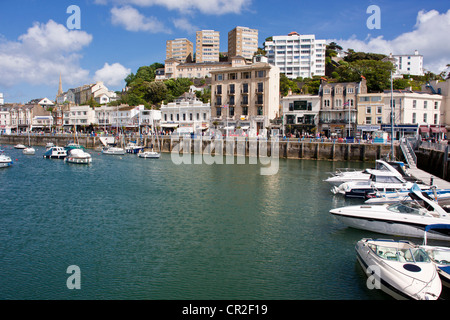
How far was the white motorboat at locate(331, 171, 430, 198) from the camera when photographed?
31.6 m

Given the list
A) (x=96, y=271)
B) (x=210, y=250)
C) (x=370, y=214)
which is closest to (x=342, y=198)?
(x=370, y=214)

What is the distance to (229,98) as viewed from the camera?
8481 centimetres

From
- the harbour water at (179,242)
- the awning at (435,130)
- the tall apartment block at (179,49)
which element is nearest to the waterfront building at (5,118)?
the tall apartment block at (179,49)

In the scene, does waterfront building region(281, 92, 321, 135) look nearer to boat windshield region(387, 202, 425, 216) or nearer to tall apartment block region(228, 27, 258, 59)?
boat windshield region(387, 202, 425, 216)

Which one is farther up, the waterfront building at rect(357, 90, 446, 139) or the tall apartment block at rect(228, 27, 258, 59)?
the tall apartment block at rect(228, 27, 258, 59)

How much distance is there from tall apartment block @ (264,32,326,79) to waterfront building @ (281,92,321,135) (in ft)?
212

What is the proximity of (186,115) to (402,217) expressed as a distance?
73865 mm

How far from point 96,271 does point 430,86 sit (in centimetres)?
7672

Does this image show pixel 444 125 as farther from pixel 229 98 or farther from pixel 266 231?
pixel 266 231

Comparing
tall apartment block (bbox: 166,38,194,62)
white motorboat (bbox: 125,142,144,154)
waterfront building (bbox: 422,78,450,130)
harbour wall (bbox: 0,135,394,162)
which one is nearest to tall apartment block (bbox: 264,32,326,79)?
tall apartment block (bbox: 166,38,194,62)

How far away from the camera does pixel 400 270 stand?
14.6 m

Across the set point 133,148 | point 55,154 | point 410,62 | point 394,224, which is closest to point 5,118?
point 55,154

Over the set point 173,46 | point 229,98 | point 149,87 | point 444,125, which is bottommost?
point 444,125
